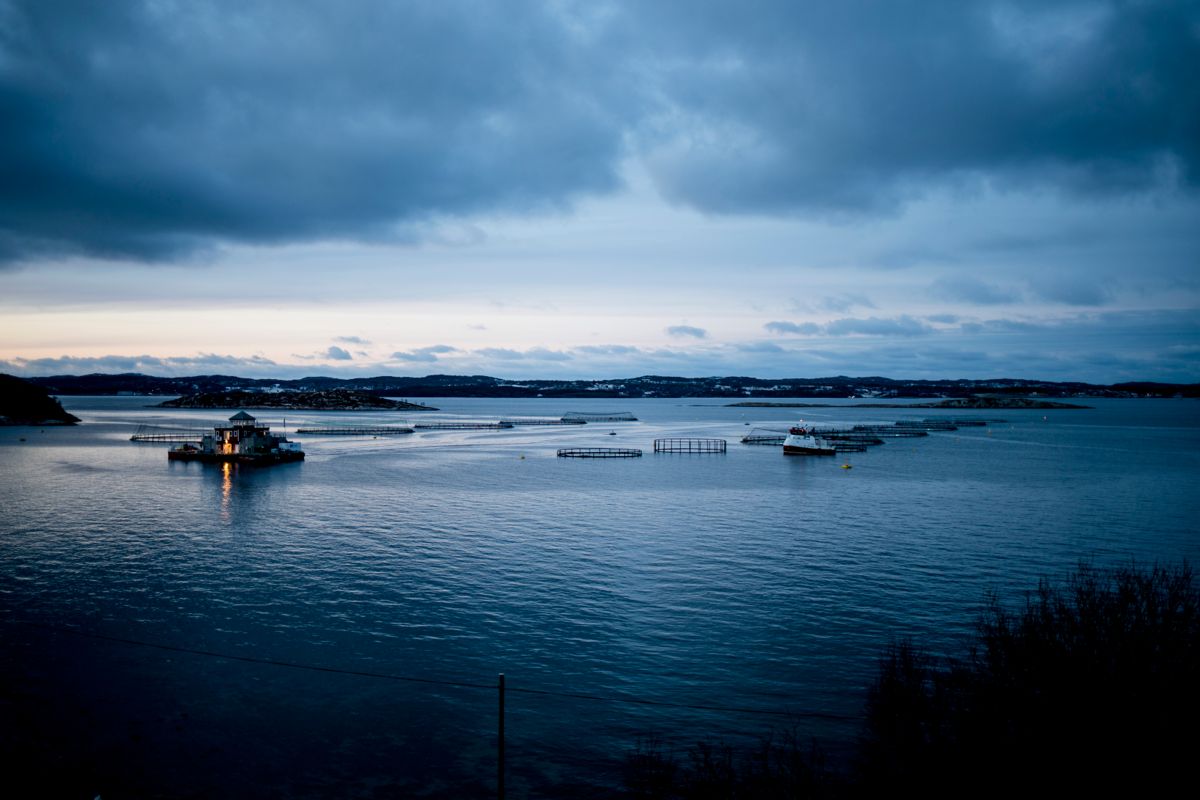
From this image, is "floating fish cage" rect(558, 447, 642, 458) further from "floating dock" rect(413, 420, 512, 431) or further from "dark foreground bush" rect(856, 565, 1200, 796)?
"dark foreground bush" rect(856, 565, 1200, 796)

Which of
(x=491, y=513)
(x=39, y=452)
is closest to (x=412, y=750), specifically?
(x=491, y=513)

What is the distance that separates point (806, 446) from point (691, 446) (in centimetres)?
1870

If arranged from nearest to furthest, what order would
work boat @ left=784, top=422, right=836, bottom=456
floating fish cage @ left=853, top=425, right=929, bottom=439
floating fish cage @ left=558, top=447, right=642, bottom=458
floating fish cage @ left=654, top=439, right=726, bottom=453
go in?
floating fish cage @ left=558, top=447, right=642, bottom=458 < work boat @ left=784, top=422, right=836, bottom=456 < floating fish cage @ left=654, top=439, right=726, bottom=453 < floating fish cage @ left=853, top=425, right=929, bottom=439

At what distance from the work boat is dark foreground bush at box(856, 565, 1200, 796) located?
74.3m

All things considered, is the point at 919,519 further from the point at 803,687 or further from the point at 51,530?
the point at 51,530

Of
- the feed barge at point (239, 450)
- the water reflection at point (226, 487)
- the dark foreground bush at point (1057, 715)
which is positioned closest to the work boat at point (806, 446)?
the feed barge at point (239, 450)

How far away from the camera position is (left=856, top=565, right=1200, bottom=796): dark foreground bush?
12.9 m

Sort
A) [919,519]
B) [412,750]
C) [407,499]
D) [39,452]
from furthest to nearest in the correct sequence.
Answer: [39,452], [407,499], [919,519], [412,750]

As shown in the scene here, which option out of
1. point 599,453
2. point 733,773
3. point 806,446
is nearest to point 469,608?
point 733,773

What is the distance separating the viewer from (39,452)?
304 feet

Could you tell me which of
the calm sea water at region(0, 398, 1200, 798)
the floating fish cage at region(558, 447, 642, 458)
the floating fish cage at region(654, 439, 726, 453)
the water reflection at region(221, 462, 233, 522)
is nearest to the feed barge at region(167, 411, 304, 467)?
the water reflection at region(221, 462, 233, 522)

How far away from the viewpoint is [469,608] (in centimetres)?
2795

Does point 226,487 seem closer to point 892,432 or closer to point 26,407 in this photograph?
point 892,432

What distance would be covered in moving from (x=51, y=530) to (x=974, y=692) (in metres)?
48.4
